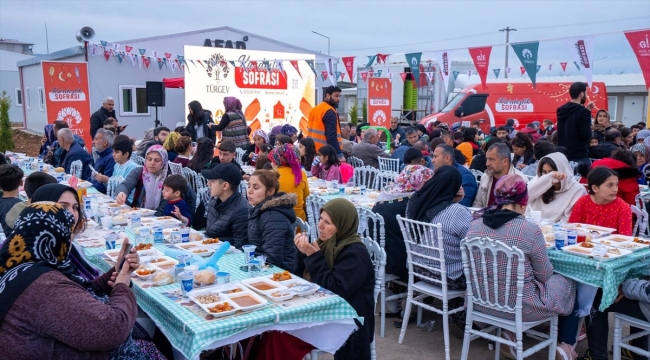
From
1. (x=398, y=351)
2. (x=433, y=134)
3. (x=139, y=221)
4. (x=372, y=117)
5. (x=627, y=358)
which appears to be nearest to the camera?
(x=627, y=358)

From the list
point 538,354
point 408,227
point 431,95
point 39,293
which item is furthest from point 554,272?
→ point 431,95

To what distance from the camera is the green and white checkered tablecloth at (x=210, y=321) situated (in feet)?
7.63

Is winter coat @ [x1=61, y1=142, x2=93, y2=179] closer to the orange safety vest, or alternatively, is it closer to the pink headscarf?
the orange safety vest

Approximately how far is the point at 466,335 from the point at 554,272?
0.76m

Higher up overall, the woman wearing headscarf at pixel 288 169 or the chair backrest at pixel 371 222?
the woman wearing headscarf at pixel 288 169

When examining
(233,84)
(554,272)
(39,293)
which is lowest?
(554,272)

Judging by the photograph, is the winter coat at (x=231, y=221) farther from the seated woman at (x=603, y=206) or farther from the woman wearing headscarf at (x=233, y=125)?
the woman wearing headscarf at (x=233, y=125)

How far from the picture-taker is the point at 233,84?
16.1 metres

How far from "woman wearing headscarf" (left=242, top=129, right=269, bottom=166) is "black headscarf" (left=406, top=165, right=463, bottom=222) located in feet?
14.3

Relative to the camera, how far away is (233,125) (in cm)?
930

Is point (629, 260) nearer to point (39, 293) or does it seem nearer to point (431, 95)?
point (39, 293)

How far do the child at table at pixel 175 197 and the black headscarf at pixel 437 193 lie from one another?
2130 millimetres

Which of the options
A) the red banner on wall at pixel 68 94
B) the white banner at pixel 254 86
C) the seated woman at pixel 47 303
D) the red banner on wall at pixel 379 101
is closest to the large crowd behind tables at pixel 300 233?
the seated woman at pixel 47 303

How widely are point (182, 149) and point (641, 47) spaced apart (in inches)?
268
